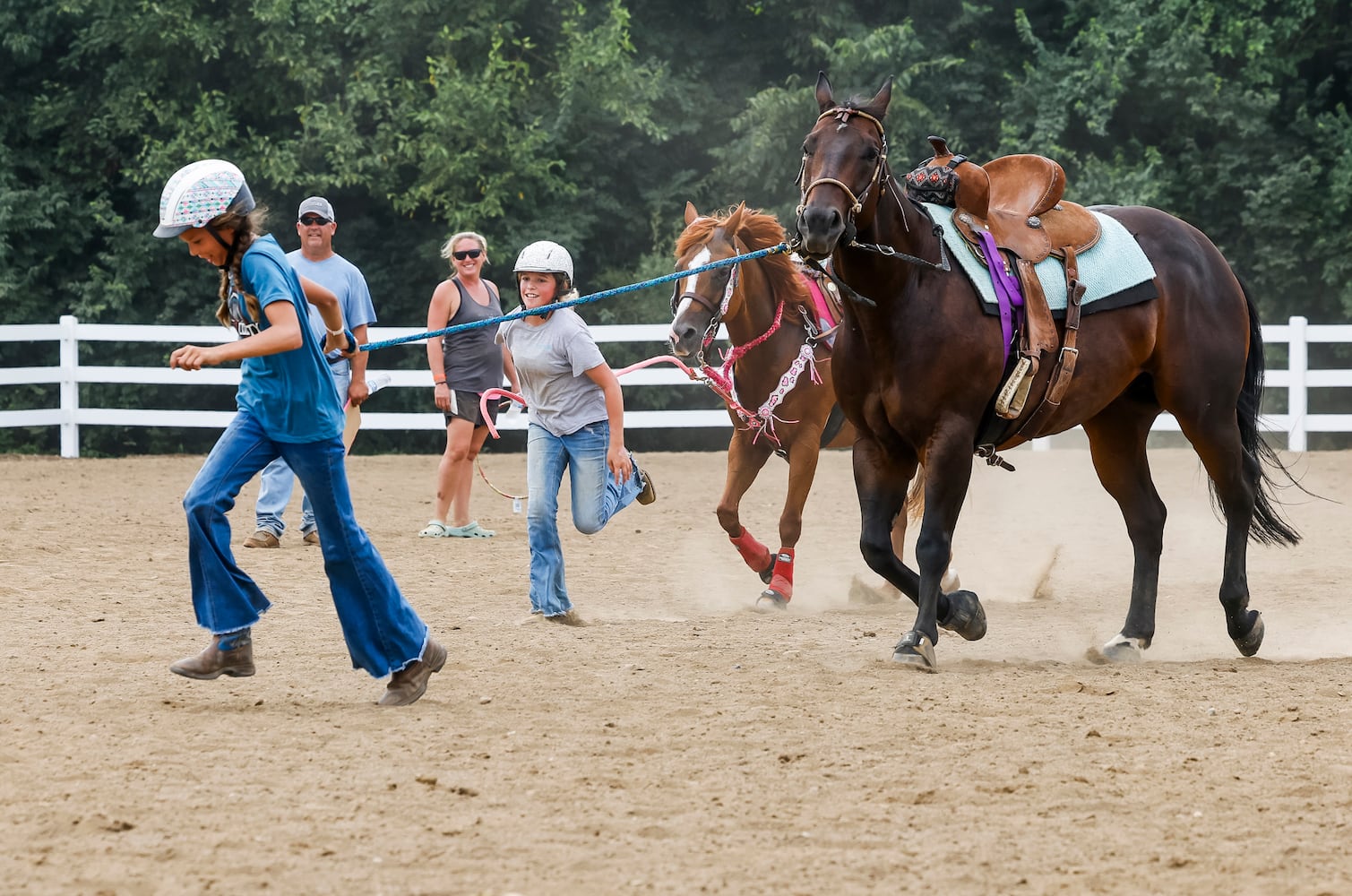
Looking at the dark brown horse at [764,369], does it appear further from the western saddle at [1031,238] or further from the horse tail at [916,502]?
the western saddle at [1031,238]

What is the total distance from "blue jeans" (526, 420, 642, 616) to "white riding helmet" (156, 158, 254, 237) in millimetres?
2301

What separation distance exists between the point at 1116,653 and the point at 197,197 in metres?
3.97

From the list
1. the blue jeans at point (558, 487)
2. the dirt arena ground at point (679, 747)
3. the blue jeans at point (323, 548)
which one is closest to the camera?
the dirt arena ground at point (679, 747)

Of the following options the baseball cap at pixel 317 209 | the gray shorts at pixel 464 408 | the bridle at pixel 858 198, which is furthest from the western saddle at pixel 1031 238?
the gray shorts at pixel 464 408

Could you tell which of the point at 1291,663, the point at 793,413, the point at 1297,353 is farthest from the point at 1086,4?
the point at 1291,663

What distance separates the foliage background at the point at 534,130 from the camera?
18094 millimetres

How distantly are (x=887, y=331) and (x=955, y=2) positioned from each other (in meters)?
16.3

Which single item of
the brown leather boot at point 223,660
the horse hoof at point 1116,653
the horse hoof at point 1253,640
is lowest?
the horse hoof at point 1116,653

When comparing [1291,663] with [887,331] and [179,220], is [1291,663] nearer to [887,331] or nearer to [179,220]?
[887,331]

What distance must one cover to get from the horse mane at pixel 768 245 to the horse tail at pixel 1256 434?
7.42 ft

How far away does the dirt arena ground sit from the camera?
338 centimetres

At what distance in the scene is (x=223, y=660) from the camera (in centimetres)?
505

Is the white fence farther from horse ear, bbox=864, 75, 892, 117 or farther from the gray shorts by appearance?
horse ear, bbox=864, 75, 892, 117

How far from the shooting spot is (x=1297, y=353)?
15.6 m
